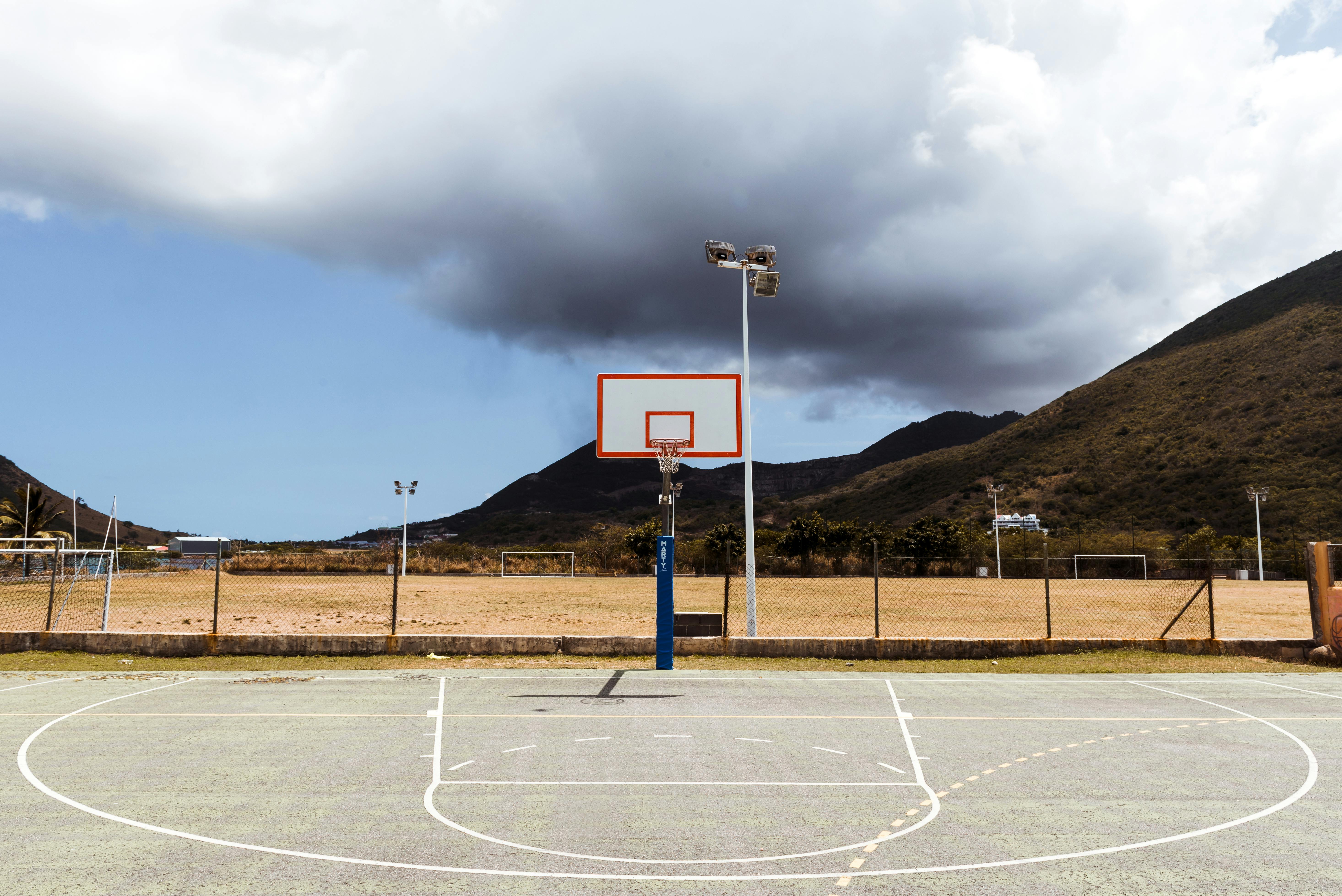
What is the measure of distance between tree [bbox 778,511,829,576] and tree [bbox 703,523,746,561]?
3.25 meters

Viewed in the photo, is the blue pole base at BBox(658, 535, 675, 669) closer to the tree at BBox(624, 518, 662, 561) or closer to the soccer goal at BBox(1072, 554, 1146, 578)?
the soccer goal at BBox(1072, 554, 1146, 578)

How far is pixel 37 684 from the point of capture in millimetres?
14891

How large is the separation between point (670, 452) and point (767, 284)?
4528 mm

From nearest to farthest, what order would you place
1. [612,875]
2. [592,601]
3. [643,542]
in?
1. [612,875]
2. [592,601]
3. [643,542]

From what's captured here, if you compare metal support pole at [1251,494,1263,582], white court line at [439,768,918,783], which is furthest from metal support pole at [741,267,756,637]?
metal support pole at [1251,494,1263,582]

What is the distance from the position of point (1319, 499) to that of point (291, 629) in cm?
8044

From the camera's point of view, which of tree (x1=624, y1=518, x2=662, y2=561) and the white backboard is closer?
the white backboard

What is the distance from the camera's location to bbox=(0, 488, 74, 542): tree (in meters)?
54.8

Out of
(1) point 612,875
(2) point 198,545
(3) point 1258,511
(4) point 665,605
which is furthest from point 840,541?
(2) point 198,545

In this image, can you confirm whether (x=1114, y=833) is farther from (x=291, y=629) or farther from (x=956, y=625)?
(x=291, y=629)

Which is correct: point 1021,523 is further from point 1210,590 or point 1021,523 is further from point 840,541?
point 1210,590

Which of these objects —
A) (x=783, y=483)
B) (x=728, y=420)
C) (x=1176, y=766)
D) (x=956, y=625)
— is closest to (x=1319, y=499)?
(x=956, y=625)

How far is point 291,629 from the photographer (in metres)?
23.8

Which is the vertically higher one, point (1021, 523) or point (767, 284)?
point (767, 284)
